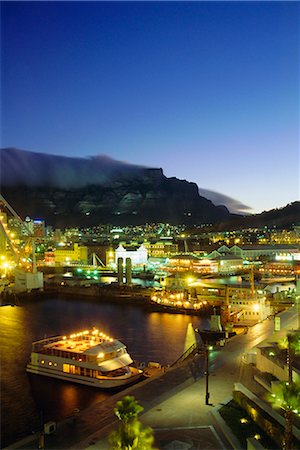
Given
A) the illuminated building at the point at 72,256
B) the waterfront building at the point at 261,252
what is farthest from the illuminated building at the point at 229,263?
the illuminated building at the point at 72,256

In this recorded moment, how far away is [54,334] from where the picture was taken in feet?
35.2

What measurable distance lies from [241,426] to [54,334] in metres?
7.56

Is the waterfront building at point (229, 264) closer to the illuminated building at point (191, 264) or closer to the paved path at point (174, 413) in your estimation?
the illuminated building at point (191, 264)

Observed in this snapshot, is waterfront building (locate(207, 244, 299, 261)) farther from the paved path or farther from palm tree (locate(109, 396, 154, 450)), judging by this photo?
palm tree (locate(109, 396, 154, 450))

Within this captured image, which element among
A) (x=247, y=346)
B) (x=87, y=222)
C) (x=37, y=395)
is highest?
(x=87, y=222)

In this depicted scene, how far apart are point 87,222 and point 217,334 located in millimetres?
57719

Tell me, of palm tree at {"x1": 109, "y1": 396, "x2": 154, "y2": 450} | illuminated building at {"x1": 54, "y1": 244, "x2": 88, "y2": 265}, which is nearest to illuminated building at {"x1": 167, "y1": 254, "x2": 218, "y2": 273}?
illuminated building at {"x1": 54, "y1": 244, "x2": 88, "y2": 265}

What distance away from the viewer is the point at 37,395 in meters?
6.71

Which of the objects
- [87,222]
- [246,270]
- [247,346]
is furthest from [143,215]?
[247,346]

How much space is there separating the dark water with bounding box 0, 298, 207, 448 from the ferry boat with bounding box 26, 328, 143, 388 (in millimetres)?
145

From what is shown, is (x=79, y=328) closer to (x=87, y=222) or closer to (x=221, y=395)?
(x=221, y=395)

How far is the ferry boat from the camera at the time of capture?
696cm

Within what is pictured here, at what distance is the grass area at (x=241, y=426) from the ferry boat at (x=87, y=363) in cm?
291

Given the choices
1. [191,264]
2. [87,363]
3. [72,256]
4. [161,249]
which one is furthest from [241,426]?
[161,249]
